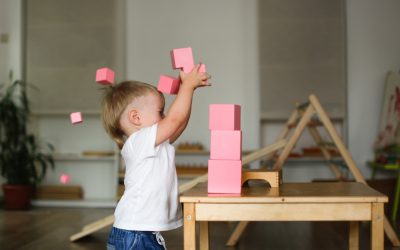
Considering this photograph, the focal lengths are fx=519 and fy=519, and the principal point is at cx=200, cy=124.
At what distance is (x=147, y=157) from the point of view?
5.74ft

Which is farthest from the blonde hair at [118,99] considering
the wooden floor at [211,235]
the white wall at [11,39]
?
the white wall at [11,39]

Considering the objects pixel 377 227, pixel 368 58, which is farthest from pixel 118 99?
pixel 368 58

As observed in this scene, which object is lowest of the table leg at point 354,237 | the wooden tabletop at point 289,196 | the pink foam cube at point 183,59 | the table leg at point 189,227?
the table leg at point 354,237

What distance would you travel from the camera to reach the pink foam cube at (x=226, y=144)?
1.76m

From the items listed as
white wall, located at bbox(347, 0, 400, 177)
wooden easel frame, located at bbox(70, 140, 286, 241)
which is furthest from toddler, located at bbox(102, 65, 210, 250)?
white wall, located at bbox(347, 0, 400, 177)

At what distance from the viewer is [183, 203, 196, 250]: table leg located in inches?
66.1

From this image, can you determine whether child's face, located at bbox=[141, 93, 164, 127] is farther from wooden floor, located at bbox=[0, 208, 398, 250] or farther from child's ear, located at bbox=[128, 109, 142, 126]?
wooden floor, located at bbox=[0, 208, 398, 250]

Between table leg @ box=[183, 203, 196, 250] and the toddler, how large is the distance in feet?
0.29

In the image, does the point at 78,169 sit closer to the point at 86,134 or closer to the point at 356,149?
the point at 86,134

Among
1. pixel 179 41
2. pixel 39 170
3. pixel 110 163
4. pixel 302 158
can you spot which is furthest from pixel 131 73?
pixel 302 158

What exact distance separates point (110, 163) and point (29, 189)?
89 cm

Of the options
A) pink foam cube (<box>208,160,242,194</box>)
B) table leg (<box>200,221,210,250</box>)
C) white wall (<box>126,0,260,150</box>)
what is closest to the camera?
pink foam cube (<box>208,160,242,194</box>)

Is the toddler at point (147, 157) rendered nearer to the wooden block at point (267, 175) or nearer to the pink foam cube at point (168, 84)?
the pink foam cube at point (168, 84)

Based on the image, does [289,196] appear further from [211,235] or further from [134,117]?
[211,235]
